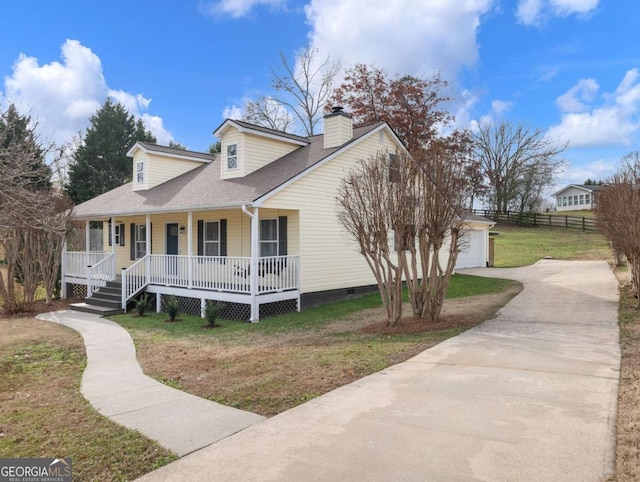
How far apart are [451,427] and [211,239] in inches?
512

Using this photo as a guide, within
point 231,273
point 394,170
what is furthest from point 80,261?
point 394,170

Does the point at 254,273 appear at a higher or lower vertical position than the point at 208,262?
lower

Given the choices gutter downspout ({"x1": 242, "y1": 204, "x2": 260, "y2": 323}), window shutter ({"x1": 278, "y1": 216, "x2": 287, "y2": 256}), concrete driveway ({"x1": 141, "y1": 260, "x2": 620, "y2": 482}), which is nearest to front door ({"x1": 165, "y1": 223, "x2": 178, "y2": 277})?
window shutter ({"x1": 278, "y1": 216, "x2": 287, "y2": 256})

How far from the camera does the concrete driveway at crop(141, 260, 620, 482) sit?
3613 millimetres

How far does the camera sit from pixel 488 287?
16.6 metres

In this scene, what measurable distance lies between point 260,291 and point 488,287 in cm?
888

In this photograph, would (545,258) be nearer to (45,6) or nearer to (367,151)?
(367,151)

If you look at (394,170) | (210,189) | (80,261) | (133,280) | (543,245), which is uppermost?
(210,189)

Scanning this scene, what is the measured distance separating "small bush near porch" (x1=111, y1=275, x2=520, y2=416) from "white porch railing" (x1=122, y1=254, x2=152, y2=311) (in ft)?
4.10

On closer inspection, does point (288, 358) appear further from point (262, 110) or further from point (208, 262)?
point (262, 110)

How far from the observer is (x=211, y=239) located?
1617 centimetres

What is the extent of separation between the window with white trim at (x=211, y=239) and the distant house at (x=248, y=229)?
36mm

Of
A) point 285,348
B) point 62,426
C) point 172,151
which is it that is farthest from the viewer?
point 172,151

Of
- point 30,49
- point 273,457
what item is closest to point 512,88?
point 30,49
